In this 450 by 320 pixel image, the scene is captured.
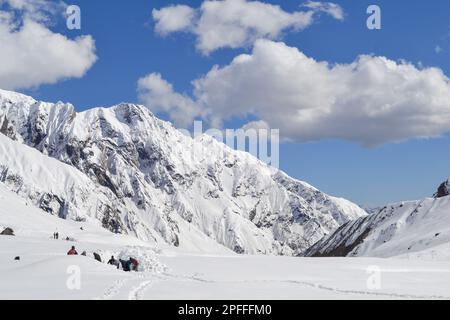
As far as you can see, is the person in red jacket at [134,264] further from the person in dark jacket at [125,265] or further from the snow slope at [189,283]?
the snow slope at [189,283]

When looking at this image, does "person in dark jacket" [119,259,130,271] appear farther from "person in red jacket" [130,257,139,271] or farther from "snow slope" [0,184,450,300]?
"snow slope" [0,184,450,300]

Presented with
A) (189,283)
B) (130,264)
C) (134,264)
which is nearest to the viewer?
(189,283)

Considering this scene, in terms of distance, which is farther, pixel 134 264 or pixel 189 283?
pixel 134 264

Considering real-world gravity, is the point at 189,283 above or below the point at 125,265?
below

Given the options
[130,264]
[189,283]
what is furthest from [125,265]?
[189,283]

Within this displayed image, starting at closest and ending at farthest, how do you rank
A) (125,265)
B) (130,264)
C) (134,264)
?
(134,264)
(130,264)
(125,265)

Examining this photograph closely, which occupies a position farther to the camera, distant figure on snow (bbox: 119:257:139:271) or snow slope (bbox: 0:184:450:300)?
distant figure on snow (bbox: 119:257:139:271)

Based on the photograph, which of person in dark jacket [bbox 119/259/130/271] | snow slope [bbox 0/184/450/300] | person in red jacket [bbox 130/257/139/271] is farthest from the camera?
person in dark jacket [bbox 119/259/130/271]

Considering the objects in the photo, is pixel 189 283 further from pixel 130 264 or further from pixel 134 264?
pixel 130 264

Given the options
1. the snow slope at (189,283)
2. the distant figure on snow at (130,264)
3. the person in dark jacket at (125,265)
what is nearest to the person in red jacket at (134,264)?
the distant figure on snow at (130,264)

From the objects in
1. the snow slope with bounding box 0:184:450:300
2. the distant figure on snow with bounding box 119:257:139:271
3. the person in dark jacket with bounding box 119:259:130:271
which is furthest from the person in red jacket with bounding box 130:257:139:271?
the snow slope with bounding box 0:184:450:300
